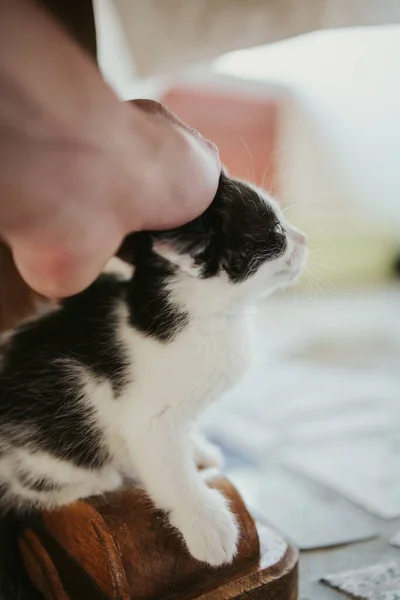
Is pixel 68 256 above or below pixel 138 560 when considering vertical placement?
above

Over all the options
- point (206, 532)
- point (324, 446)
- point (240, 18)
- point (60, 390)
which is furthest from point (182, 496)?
point (324, 446)

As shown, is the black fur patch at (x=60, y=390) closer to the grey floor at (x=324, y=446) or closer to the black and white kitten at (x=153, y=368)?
the black and white kitten at (x=153, y=368)

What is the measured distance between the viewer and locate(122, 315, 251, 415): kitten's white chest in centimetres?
58

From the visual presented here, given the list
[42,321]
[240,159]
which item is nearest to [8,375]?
[42,321]

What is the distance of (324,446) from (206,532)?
590 mm

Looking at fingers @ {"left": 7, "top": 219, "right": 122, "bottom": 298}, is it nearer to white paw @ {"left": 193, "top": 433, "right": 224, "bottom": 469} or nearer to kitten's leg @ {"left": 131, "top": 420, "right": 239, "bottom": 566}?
kitten's leg @ {"left": 131, "top": 420, "right": 239, "bottom": 566}

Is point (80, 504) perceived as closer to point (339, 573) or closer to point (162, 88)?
point (339, 573)

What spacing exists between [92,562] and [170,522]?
0.28 ft

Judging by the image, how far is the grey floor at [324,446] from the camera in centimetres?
79

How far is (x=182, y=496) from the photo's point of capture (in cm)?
57

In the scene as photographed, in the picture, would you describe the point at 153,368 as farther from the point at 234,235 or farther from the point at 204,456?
the point at 204,456

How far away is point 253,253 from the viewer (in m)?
0.59

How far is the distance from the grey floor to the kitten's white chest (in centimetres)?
12

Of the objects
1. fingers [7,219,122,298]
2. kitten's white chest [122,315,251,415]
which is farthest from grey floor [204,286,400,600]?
fingers [7,219,122,298]
